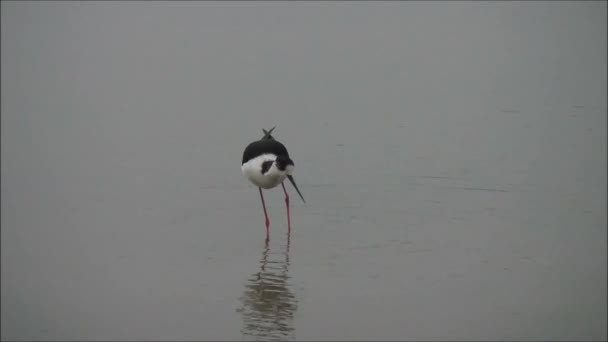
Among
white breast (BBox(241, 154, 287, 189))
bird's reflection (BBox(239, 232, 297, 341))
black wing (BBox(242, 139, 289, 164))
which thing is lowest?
bird's reflection (BBox(239, 232, 297, 341))

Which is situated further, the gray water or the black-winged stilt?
the black-winged stilt

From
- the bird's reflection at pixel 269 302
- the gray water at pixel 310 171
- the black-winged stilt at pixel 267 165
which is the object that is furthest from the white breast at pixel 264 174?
the bird's reflection at pixel 269 302

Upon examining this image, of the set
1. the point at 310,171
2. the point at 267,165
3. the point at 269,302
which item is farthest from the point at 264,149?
the point at 269,302

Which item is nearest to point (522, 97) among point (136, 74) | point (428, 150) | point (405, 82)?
point (405, 82)

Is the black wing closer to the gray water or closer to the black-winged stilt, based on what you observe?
the black-winged stilt

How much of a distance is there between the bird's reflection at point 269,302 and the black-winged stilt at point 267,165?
90 cm

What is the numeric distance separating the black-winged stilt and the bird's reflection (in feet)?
2.96

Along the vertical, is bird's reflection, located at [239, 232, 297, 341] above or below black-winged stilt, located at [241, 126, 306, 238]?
below

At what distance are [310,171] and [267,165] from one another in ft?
4.72

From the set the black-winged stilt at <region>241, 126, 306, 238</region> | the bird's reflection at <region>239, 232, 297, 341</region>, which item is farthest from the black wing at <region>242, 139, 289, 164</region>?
the bird's reflection at <region>239, 232, 297, 341</region>

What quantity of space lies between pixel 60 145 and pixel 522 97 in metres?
5.70

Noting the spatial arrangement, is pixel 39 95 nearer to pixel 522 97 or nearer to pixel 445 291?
pixel 522 97

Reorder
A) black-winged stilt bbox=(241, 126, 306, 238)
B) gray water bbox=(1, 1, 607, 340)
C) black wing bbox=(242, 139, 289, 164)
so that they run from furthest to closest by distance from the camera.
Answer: black wing bbox=(242, 139, 289, 164) < black-winged stilt bbox=(241, 126, 306, 238) < gray water bbox=(1, 1, 607, 340)

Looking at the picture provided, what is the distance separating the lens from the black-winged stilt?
7.80m
